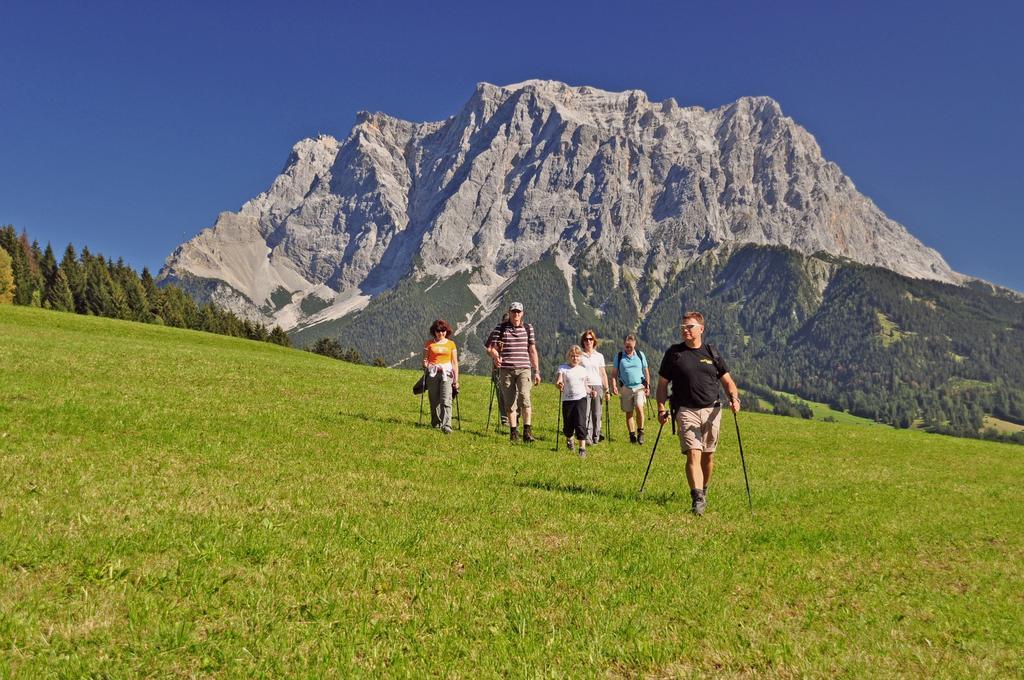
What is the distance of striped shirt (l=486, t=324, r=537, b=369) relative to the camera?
68.2 feet

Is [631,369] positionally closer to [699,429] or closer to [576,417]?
[576,417]

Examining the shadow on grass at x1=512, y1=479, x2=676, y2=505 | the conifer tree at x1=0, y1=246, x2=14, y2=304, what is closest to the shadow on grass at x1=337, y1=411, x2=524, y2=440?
the shadow on grass at x1=512, y1=479, x2=676, y2=505

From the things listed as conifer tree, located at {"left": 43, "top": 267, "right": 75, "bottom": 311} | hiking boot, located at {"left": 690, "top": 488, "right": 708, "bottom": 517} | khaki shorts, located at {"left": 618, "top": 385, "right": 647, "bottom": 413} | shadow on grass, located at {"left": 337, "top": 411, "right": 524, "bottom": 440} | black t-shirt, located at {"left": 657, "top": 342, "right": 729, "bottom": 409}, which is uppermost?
conifer tree, located at {"left": 43, "top": 267, "right": 75, "bottom": 311}

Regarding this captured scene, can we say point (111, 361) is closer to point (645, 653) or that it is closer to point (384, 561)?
point (384, 561)

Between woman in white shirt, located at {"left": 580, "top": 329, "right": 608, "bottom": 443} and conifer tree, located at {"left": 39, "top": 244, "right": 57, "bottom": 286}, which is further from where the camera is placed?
conifer tree, located at {"left": 39, "top": 244, "right": 57, "bottom": 286}

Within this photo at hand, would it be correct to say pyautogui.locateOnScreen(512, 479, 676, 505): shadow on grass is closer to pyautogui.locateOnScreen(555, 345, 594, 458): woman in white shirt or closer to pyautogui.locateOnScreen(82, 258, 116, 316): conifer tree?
pyautogui.locateOnScreen(555, 345, 594, 458): woman in white shirt

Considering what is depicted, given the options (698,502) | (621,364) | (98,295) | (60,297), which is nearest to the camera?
(698,502)

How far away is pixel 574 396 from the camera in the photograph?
792 inches

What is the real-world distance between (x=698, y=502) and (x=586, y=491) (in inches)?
95.3

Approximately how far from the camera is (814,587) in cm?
823

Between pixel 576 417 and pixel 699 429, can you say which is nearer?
pixel 699 429

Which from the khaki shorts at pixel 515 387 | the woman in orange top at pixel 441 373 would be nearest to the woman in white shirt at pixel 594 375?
the khaki shorts at pixel 515 387

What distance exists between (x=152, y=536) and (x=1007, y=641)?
34.8 ft

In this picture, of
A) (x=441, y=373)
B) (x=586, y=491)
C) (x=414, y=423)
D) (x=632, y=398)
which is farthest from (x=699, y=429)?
(x=414, y=423)
